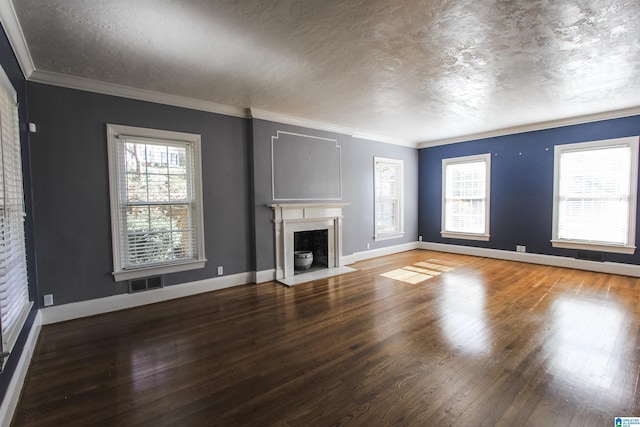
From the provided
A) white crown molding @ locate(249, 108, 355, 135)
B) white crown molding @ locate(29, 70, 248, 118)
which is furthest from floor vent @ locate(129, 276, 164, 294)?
white crown molding @ locate(249, 108, 355, 135)

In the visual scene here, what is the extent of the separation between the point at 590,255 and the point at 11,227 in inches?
294

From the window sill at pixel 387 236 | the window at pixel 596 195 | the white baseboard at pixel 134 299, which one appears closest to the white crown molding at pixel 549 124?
the window at pixel 596 195

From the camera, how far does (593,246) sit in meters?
4.88

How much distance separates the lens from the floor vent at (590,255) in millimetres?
4844

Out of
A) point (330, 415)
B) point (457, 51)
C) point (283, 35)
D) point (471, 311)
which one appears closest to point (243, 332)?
point (330, 415)

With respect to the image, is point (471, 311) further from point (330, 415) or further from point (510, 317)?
point (330, 415)

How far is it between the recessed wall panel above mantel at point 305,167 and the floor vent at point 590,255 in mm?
4259

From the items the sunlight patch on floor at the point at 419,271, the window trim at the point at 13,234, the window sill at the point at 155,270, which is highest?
the window trim at the point at 13,234

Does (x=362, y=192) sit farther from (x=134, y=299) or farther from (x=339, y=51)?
(x=134, y=299)

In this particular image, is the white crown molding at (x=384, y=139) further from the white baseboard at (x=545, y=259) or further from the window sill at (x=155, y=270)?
the window sill at (x=155, y=270)

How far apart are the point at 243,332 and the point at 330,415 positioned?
4.53 feet

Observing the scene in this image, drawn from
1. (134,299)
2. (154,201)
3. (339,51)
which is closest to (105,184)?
(154,201)

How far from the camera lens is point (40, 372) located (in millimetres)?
2227

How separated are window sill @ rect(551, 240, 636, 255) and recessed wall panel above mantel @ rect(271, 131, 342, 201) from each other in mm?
4029
